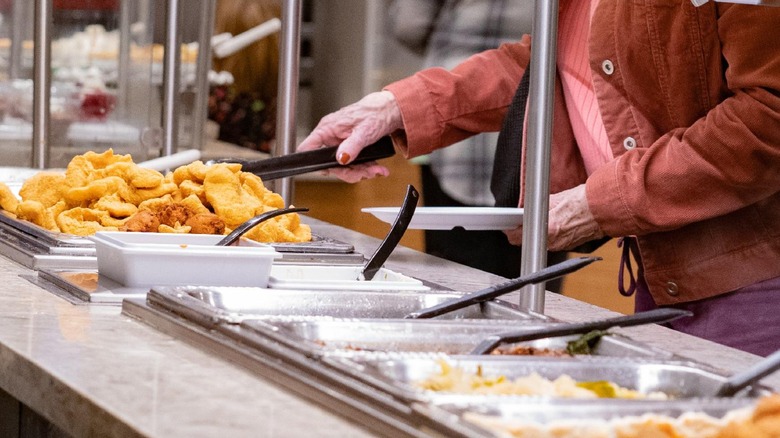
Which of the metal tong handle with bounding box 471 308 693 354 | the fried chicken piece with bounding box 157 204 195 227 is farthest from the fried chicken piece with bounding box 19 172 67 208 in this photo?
the metal tong handle with bounding box 471 308 693 354

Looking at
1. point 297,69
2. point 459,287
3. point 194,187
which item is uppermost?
point 297,69

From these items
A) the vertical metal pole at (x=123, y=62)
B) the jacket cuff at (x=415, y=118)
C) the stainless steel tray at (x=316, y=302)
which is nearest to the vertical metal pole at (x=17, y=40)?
the vertical metal pole at (x=123, y=62)

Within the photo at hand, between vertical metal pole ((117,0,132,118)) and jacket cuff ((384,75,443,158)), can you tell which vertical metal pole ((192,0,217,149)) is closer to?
vertical metal pole ((117,0,132,118))

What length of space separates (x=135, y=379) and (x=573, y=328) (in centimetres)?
40

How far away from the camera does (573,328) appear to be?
1108 mm

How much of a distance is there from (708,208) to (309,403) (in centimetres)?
103

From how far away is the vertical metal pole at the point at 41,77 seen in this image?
141 inches

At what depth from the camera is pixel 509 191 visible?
230 centimetres

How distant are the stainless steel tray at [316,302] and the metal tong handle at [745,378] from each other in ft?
0.97

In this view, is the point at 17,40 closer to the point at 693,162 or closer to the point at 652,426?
the point at 693,162

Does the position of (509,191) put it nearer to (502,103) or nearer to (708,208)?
(502,103)

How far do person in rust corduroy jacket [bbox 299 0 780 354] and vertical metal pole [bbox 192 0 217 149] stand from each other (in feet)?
9.25

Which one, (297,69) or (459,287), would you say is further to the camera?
(297,69)

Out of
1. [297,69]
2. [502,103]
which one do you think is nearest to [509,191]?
[502,103]
